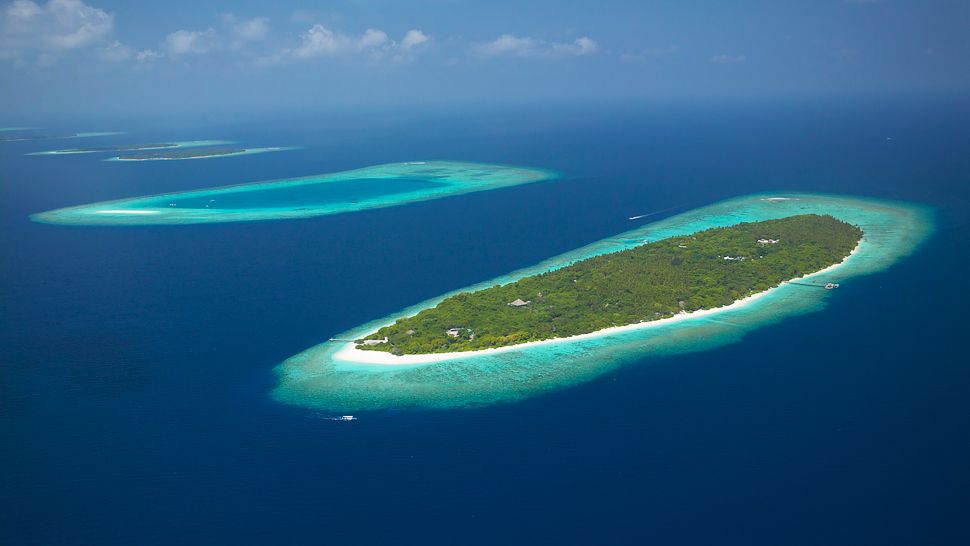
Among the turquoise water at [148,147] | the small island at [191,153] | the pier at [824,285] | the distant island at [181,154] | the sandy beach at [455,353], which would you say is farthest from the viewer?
the turquoise water at [148,147]

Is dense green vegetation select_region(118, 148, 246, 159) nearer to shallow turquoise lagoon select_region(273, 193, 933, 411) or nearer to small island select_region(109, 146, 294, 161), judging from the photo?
A: small island select_region(109, 146, 294, 161)

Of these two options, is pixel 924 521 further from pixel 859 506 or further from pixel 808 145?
pixel 808 145

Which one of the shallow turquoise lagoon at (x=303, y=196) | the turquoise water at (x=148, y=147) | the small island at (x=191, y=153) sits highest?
the turquoise water at (x=148, y=147)

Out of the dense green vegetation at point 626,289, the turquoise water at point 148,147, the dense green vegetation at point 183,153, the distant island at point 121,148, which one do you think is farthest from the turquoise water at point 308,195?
the distant island at point 121,148

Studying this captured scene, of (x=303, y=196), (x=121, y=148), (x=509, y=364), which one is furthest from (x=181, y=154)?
(x=509, y=364)

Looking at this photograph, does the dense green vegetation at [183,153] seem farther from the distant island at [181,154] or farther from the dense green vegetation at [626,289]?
the dense green vegetation at [626,289]

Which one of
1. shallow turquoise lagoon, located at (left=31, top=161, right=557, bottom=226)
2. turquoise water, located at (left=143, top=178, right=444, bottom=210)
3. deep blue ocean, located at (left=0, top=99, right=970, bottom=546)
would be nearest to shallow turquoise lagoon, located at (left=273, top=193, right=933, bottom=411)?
deep blue ocean, located at (left=0, top=99, right=970, bottom=546)

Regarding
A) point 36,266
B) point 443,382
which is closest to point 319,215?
point 36,266
